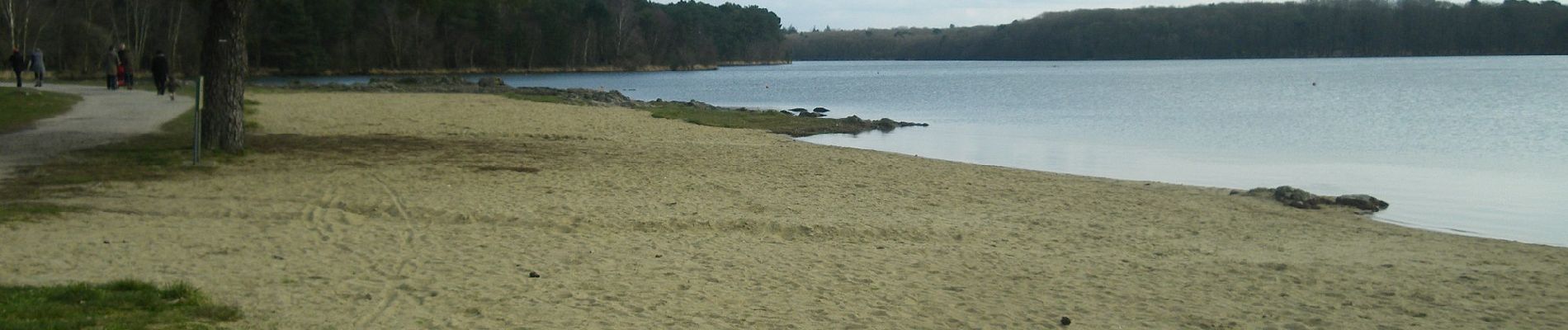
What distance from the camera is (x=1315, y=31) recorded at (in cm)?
14738

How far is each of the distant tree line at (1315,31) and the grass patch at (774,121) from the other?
129 metres

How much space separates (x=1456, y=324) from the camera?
765 centimetres

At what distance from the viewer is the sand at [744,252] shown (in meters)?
7.32

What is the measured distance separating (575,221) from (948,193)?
5.15m

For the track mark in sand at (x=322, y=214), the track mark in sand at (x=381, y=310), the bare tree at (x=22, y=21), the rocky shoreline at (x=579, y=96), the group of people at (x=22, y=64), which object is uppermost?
the bare tree at (x=22, y=21)

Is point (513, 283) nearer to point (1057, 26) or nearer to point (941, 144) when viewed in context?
point (941, 144)

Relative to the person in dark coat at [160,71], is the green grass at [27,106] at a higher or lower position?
lower

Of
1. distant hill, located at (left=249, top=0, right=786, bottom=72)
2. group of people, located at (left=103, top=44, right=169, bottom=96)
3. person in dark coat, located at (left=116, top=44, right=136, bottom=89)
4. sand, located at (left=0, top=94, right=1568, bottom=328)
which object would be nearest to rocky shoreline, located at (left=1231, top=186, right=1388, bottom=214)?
sand, located at (left=0, top=94, right=1568, bottom=328)

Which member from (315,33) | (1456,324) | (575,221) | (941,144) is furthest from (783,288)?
(315,33)

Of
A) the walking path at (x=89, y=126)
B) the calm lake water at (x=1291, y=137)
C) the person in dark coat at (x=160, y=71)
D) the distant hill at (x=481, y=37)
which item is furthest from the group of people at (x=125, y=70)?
the distant hill at (x=481, y=37)

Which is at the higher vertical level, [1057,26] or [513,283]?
[1057,26]

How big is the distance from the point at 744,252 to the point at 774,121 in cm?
2102

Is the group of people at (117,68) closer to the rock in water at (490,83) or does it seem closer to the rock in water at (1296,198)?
the rock in water at (490,83)

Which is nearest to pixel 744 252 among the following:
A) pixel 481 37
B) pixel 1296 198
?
pixel 1296 198
